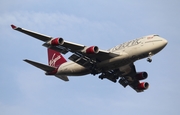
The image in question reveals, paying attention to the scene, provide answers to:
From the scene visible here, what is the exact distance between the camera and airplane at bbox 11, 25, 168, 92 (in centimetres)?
5951

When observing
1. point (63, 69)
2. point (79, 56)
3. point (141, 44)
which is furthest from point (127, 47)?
point (63, 69)

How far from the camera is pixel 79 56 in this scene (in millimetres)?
62188

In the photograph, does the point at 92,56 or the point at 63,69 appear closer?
the point at 92,56

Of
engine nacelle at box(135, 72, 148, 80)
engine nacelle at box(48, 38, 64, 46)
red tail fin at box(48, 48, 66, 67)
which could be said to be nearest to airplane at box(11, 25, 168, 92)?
engine nacelle at box(48, 38, 64, 46)

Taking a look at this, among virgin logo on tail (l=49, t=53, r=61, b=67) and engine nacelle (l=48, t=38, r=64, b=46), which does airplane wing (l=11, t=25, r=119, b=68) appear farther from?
virgin logo on tail (l=49, t=53, r=61, b=67)

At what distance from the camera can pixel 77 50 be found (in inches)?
2399

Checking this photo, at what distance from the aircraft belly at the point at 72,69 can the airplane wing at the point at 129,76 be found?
9.32ft

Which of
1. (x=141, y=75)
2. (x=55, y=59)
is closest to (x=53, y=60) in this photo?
(x=55, y=59)

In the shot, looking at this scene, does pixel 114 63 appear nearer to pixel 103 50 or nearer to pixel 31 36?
pixel 103 50

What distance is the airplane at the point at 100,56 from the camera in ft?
195

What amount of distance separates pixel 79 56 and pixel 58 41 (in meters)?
5.10

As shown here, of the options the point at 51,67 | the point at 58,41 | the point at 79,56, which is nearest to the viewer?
the point at 58,41

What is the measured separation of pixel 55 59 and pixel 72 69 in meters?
7.19

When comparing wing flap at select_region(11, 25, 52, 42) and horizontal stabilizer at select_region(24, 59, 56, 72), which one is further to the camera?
horizontal stabilizer at select_region(24, 59, 56, 72)
